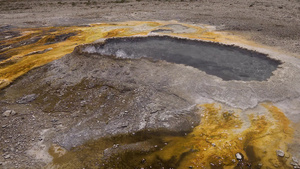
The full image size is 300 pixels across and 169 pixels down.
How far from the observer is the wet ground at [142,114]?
743 centimetres

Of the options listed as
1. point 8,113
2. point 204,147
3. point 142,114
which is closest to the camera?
point 204,147

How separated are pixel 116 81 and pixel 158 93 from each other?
2719 mm

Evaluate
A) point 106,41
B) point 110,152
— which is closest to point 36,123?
point 110,152

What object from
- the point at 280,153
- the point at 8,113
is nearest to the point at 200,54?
the point at 280,153

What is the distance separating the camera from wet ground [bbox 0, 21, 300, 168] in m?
7.43

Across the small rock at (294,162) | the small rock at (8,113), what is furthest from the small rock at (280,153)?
the small rock at (8,113)

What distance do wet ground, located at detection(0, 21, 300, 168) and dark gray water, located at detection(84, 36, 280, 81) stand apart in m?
0.70

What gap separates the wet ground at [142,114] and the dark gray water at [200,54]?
2.28ft

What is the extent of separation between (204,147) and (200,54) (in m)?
8.31

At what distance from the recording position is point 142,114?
918 centimetres

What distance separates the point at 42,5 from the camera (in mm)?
34344

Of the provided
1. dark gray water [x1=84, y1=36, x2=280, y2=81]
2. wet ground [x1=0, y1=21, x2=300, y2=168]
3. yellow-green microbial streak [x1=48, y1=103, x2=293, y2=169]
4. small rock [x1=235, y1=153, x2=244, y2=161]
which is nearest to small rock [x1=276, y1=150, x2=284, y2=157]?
wet ground [x1=0, y1=21, x2=300, y2=168]

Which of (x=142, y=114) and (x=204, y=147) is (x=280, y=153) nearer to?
(x=204, y=147)

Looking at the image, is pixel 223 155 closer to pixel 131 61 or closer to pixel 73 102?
pixel 73 102
